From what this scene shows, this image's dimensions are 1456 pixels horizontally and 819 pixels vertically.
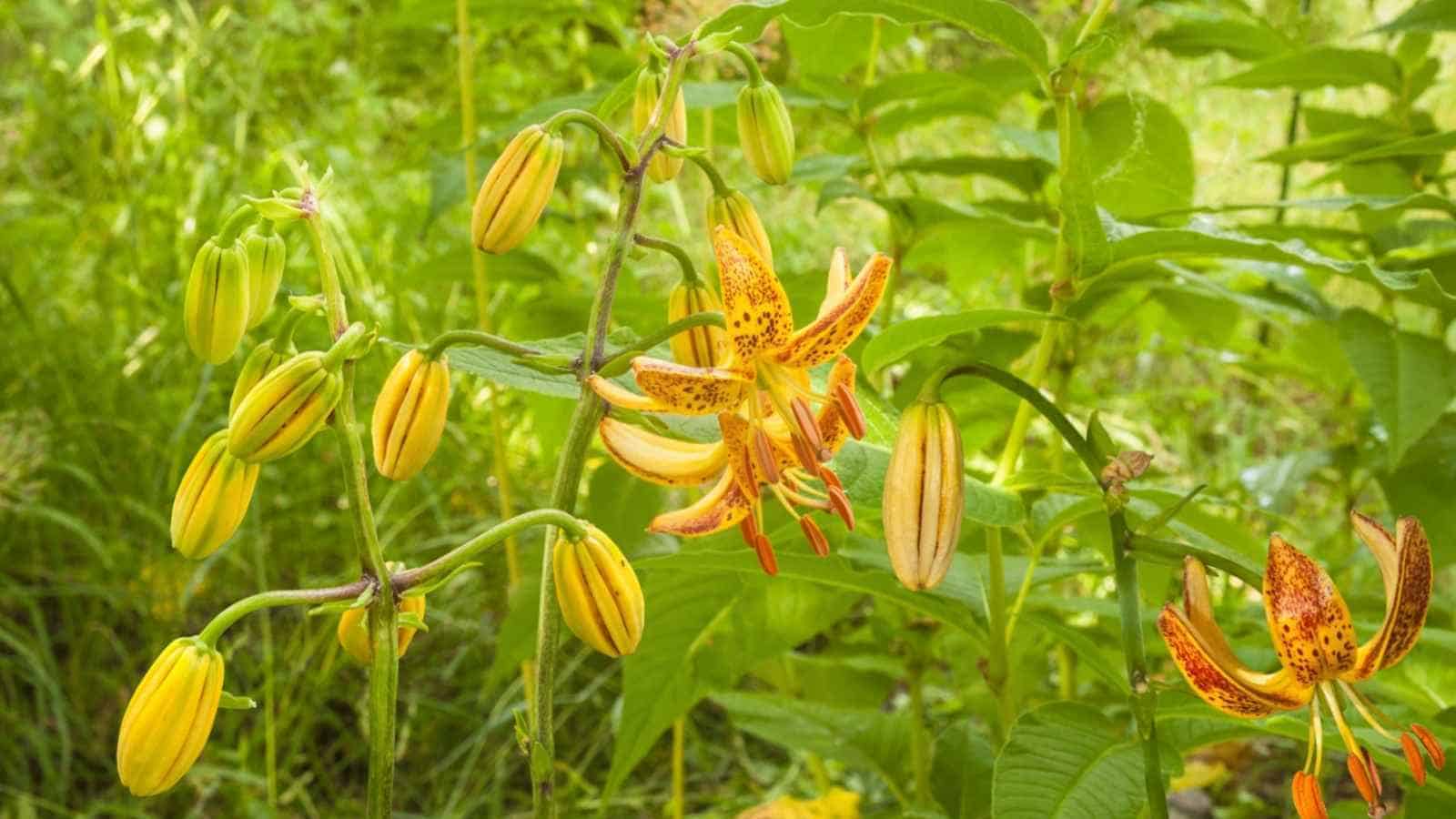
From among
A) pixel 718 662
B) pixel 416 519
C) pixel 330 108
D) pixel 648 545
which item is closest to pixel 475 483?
pixel 416 519

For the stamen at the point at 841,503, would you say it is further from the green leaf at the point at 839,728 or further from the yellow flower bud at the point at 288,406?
the green leaf at the point at 839,728

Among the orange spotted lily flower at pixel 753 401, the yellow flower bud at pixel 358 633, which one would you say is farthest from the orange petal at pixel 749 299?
the yellow flower bud at pixel 358 633

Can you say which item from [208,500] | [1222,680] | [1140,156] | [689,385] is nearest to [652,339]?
[689,385]

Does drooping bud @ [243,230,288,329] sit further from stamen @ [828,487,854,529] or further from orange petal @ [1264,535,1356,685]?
orange petal @ [1264,535,1356,685]

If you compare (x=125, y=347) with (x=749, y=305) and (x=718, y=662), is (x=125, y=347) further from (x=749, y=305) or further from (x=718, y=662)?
(x=749, y=305)

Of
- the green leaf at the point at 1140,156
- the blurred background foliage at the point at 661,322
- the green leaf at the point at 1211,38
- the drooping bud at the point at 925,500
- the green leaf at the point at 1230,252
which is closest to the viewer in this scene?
the drooping bud at the point at 925,500

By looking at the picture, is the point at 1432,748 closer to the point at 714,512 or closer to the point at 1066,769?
the point at 1066,769
